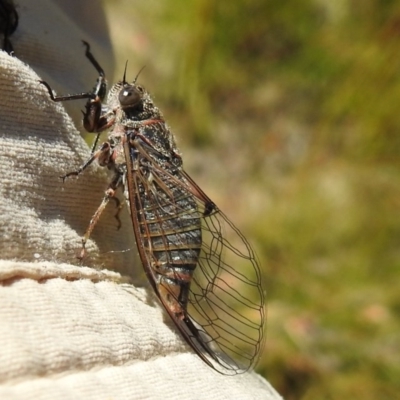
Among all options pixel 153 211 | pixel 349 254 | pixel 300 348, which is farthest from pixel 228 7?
pixel 153 211

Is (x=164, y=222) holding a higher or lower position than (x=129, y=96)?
lower

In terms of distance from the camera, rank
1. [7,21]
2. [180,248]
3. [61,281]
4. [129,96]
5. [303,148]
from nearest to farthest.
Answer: [61,281] → [7,21] → [180,248] → [129,96] → [303,148]

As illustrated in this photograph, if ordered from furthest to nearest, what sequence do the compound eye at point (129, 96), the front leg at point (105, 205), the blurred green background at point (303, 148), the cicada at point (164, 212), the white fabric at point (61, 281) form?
the blurred green background at point (303, 148)
the compound eye at point (129, 96)
the cicada at point (164, 212)
the front leg at point (105, 205)
the white fabric at point (61, 281)

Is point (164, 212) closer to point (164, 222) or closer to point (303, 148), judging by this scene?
point (164, 222)

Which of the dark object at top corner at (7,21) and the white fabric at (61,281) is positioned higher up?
the dark object at top corner at (7,21)

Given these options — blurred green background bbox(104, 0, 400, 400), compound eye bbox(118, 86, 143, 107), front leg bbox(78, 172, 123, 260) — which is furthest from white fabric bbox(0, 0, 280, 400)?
blurred green background bbox(104, 0, 400, 400)

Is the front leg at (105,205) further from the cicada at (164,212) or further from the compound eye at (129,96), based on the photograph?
the compound eye at (129,96)

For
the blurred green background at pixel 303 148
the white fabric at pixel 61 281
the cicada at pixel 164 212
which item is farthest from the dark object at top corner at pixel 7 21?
the blurred green background at pixel 303 148

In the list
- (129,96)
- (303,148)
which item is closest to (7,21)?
(129,96)
